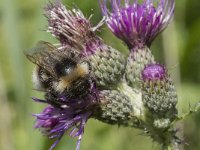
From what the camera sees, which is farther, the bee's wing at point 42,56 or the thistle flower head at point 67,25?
the thistle flower head at point 67,25

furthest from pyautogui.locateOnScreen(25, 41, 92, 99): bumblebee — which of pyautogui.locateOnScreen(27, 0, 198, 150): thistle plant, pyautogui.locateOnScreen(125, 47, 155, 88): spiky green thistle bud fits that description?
pyautogui.locateOnScreen(125, 47, 155, 88): spiky green thistle bud

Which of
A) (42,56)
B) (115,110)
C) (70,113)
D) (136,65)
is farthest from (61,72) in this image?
(136,65)

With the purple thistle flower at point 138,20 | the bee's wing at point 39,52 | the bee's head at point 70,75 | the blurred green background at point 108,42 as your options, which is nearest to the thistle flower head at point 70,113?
the bee's head at point 70,75

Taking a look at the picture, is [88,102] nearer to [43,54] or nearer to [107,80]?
[107,80]

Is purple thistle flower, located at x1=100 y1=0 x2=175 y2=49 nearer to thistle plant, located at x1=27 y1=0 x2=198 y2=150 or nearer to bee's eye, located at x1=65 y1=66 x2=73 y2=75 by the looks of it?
thistle plant, located at x1=27 y1=0 x2=198 y2=150

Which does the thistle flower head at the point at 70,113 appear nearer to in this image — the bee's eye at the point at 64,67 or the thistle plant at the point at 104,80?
the thistle plant at the point at 104,80

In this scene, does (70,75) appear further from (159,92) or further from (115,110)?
(159,92)
